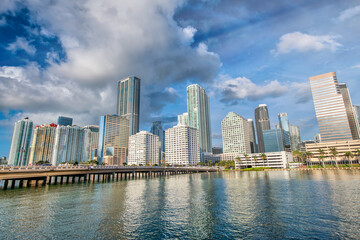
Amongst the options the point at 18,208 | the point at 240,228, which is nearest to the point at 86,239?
the point at 240,228

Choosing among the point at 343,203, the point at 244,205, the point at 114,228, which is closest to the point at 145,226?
the point at 114,228

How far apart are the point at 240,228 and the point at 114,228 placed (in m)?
15.2

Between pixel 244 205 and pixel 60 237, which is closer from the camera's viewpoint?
pixel 60 237

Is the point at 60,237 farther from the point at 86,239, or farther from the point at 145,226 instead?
the point at 145,226

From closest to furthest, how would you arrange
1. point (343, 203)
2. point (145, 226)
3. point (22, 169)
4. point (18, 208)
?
point (145, 226)
point (343, 203)
point (18, 208)
point (22, 169)

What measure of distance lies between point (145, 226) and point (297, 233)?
57.4ft

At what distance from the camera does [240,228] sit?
22.9 metres

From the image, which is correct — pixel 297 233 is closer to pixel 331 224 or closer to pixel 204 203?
pixel 331 224

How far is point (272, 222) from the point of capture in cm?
2462

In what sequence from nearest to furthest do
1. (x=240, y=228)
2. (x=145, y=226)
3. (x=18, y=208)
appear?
(x=240, y=228) → (x=145, y=226) → (x=18, y=208)

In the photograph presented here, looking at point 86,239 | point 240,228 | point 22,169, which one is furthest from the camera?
point 22,169

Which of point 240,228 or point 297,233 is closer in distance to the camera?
point 297,233

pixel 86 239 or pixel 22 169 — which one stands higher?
pixel 22 169

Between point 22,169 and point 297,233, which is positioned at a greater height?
point 22,169
